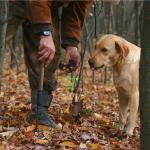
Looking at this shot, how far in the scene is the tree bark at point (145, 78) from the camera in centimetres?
373

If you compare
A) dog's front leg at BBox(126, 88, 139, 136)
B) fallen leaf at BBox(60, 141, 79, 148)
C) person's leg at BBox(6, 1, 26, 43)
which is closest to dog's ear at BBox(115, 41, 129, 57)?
dog's front leg at BBox(126, 88, 139, 136)

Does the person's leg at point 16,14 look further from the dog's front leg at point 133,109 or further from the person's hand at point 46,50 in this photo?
the dog's front leg at point 133,109

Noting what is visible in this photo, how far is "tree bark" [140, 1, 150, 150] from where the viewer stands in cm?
373

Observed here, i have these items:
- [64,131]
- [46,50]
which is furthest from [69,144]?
[46,50]

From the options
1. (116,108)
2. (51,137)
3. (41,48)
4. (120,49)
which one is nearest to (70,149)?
(51,137)

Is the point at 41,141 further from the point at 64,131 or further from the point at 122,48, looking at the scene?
the point at 122,48

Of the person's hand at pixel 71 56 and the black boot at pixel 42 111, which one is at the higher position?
the person's hand at pixel 71 56

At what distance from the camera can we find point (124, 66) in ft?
22.1

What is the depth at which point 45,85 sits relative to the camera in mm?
6195

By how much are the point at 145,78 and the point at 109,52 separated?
309 centimetres

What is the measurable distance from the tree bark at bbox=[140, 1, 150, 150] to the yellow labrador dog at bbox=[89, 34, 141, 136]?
8.47 ft

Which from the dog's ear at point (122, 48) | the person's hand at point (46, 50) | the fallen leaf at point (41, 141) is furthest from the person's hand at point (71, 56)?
the fallen leaf at point (41, 141)

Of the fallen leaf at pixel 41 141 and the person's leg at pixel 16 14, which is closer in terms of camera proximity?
the fallen leaf at pixel 41 141

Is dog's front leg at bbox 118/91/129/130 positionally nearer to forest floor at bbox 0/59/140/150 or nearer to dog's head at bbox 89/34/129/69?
forest floor at bbox 0/59/140/150
